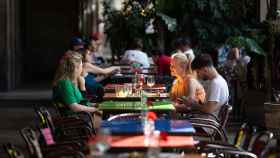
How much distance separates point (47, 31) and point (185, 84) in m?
18.9

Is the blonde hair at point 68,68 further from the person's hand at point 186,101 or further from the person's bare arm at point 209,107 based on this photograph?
the person's bare arm at point 209,107

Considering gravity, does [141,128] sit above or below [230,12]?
below

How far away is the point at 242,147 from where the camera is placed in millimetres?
7180

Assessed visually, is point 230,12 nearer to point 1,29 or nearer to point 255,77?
point 255,77

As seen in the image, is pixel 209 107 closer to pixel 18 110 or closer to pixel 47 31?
pixel 18 110

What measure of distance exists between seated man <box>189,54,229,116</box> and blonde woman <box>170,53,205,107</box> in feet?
0.84

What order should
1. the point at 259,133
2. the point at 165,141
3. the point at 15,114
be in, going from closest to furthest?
the point at 165,141 < the point at 259,133 < the point at 15,114

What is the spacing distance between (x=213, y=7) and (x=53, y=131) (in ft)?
29.8

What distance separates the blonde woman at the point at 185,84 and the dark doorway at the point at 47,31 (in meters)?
17.8

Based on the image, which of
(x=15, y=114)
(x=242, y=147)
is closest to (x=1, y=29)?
(x=15, y=114)

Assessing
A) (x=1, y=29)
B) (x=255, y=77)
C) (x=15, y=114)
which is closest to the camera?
(x=255, y=77)

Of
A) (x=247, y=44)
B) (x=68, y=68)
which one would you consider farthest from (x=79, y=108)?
(x=247, y=44)

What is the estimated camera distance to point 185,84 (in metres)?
10.1

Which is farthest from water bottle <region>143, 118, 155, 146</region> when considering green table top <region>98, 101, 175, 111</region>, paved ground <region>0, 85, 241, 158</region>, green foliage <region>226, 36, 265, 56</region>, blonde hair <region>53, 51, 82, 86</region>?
green foliage <region>226, 36, 265, 56</region>
